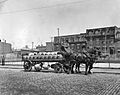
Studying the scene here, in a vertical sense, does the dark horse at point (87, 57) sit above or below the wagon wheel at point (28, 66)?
above

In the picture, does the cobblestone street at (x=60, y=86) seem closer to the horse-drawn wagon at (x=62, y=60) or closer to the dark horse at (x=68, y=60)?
the horse-drawn wagon at (x=62, y=60)

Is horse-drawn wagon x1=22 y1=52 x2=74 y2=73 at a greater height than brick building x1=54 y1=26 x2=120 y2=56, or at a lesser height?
lesser

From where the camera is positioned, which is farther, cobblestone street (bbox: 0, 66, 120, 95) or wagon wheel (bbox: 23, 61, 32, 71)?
wagon wheel (bbox: 23, 61, 32, 71)

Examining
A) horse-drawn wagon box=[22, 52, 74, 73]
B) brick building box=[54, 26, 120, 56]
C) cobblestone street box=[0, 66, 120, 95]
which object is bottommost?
cobblestone street box=[0, 66, 120, 95]

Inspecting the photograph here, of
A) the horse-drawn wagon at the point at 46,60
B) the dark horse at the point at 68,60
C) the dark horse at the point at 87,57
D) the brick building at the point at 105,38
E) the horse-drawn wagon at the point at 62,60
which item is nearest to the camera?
the dark horse at the point at 87,57

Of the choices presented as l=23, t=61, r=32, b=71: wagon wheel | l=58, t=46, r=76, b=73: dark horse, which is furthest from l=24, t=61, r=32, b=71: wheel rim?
l=58, t=46, r=76, b=73: dark horse

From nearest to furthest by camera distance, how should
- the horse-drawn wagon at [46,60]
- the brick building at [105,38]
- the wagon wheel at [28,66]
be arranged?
the horse-drawn wagon at [46,60] < the wagon wheel at [28,66] < the brick building at [105,38]

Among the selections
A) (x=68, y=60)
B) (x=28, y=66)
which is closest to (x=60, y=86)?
(x=68, y=60)

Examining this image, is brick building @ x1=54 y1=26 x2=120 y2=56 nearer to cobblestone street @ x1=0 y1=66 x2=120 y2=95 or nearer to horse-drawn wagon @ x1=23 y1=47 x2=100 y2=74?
horse-drawn wagon @ x1=23 y1=47 x2=100 y2=74

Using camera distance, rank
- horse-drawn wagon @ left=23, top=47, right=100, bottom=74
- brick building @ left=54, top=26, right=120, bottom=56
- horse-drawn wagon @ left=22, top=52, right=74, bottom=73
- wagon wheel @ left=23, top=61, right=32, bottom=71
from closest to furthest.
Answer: horse-drawn wagon @ left=23, top=47, right=100, bottom=74 → horse-drawn wagon @ left=22, top=52, right=74, bottom=73 → wagon wheel @ left=23, top=61, right=32, bottom=71 → brick building @ left=54, top=26, right=120, bottom=56

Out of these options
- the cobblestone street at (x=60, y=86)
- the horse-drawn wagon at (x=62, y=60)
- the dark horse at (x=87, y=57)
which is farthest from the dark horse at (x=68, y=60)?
Answer: the cobblestone street at (x=60, y=86)

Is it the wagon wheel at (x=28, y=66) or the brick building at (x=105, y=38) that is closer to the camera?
the wagon wheel at (x=28, y=66)

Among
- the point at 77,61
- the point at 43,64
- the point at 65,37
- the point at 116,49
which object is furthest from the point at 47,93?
the point at 65,37

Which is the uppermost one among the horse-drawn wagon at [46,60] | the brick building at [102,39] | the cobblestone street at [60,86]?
the brick building at [102,39]
